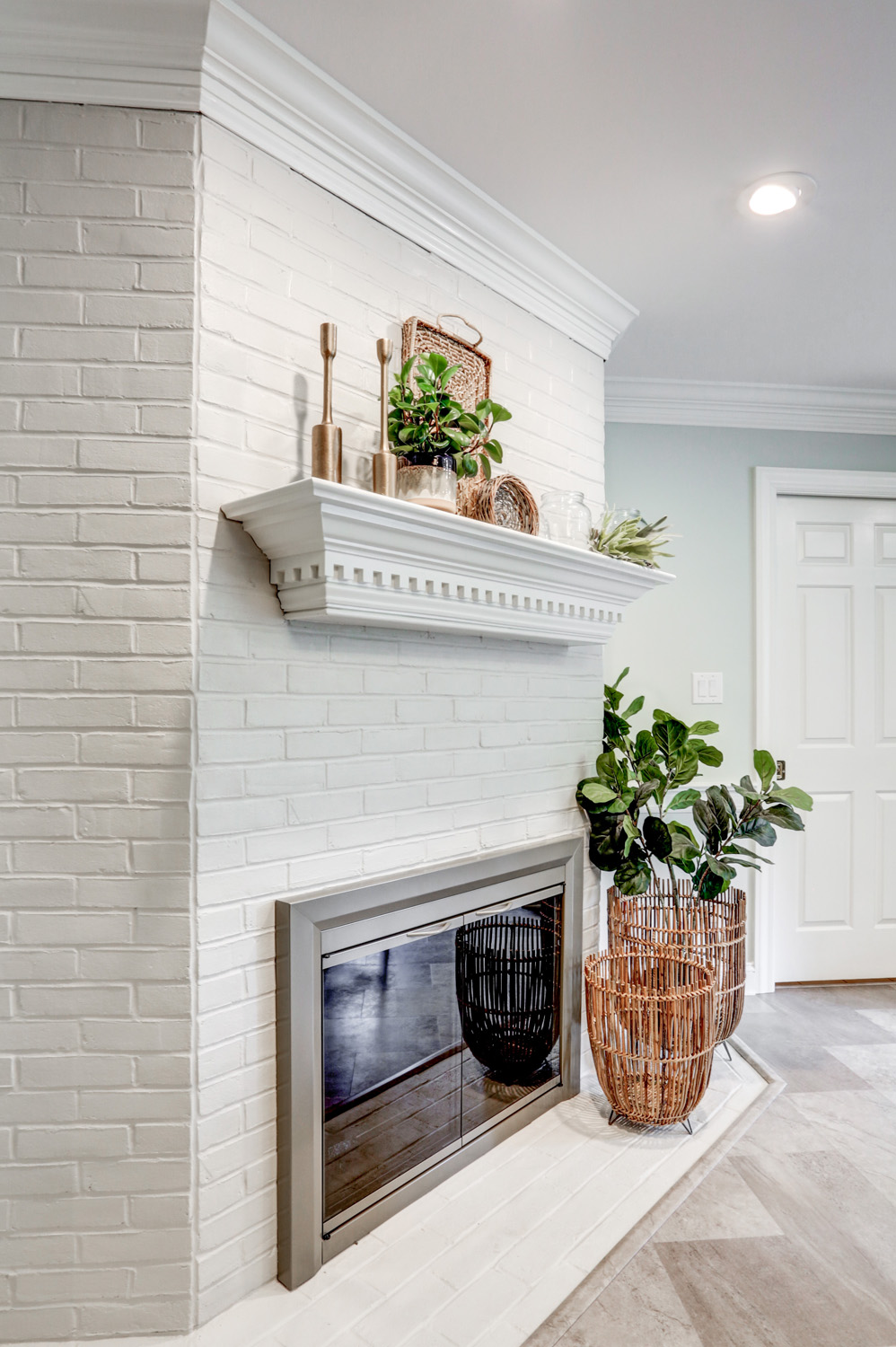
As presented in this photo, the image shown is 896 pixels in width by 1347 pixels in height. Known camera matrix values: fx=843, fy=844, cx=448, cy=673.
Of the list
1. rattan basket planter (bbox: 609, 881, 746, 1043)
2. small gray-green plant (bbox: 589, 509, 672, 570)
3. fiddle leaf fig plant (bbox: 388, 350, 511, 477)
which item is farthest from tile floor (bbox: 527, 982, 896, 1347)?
fiddle leaf fig plant (bbox: 388, 350, 511, 477)

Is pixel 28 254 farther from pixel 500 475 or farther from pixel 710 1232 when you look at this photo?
pixel 710 1232

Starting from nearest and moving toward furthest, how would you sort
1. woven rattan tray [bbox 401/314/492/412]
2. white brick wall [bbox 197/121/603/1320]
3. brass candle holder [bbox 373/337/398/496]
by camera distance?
white brick wall [bbox 197/121/603/1320] < brass candle holder [bbox 373/337/398/496] < woven rattan tray [bbox 401/314/492/412]

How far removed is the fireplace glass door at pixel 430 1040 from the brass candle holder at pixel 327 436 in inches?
37.4

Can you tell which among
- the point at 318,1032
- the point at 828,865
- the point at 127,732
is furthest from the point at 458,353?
the point at 828,865

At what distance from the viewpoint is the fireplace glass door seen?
Result: 1.72m

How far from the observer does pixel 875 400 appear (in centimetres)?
338

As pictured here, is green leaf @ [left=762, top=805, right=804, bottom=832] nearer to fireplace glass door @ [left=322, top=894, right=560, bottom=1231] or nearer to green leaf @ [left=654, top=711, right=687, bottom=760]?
green leaf @ [left=654, top=711, right=687, bottom=760]

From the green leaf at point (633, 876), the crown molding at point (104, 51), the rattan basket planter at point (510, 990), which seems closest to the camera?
the crown molding at point (104, 51)

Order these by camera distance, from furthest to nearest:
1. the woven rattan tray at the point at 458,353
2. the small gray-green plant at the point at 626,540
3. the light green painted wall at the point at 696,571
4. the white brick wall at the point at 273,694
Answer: the light green painted wall at the point at 696,571
the small gray-green plant at the point at 626,540
the woven rattan tray at the point at 458,353
the white brick wall at the point at 273,694

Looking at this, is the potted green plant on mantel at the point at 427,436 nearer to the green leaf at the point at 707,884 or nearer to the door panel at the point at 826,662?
the green leaf at the point at 707,884

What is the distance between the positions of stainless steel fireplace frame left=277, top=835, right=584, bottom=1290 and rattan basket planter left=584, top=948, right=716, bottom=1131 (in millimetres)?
367

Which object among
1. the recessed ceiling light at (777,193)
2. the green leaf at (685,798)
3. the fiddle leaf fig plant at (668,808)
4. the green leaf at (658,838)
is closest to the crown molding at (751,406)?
the recessed ceiling light at (777,193)

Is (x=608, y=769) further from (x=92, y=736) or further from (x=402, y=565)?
(x=92, y=736)

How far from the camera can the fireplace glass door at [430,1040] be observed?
67.7 inches
